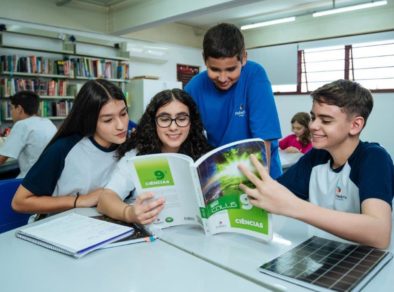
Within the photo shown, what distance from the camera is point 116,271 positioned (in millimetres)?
908

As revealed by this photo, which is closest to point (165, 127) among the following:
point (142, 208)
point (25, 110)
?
point (142, 208)

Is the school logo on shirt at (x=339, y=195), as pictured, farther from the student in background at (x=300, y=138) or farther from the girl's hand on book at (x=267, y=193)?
the student in background at (x=300, y=138)

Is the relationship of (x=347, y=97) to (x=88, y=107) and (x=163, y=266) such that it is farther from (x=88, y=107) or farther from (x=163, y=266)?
(x=88, y=107)

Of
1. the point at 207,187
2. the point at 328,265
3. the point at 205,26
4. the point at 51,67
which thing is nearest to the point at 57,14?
the point at 51,67

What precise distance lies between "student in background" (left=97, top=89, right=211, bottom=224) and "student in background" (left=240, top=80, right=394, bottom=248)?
18.0 inches

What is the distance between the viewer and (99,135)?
1.66 meters

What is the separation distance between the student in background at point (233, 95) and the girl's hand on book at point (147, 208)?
58 cm

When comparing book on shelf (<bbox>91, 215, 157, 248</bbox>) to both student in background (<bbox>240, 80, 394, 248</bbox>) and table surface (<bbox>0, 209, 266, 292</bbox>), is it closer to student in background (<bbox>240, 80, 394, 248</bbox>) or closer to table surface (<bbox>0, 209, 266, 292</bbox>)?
table surface (<bbox>0, 209, 266, 292</bbox>)

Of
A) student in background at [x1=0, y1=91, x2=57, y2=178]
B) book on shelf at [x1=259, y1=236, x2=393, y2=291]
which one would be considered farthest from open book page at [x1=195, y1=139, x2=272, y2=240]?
student in background at [x1=0, y1=91, x2=57, y2=178]

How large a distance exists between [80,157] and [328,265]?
3.81 ft

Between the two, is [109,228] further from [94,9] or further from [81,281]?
[94,9]

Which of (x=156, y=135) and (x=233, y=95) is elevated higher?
(x=233, y=95)

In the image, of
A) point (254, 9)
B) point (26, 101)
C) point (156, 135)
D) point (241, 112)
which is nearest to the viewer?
point (156, 135)

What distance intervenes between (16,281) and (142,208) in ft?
1.35
